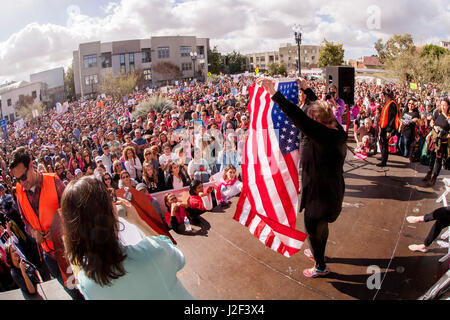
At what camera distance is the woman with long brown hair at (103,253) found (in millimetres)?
1215

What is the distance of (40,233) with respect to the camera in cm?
257

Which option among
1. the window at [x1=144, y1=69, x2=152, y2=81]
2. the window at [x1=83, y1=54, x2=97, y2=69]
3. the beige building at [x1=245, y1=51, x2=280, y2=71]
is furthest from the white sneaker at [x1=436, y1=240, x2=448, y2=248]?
the beige building at [x1=245, y1=51, x2=280, y2=71]

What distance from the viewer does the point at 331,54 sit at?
128 feet

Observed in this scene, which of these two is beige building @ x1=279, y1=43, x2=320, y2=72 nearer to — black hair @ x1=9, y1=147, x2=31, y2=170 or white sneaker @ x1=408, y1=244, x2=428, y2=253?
white sneaker @ x1=408, y1=244, x2=428, y2=253

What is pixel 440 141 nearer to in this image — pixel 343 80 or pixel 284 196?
pixel 343 80

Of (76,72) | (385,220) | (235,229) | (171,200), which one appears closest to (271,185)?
(235,229)

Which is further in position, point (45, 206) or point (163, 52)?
point (163, 52)

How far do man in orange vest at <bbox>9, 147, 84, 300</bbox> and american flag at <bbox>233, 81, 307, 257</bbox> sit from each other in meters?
1.65

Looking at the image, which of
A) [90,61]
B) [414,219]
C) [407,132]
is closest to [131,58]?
[90,61]

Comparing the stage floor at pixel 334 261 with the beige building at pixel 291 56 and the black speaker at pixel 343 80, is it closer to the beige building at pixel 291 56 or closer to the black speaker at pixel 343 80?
the black speaker at pixel 343 80

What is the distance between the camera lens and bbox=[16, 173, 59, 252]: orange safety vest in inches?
101

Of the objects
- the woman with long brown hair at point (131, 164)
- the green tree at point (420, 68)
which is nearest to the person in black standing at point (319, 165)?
the woman with long brown hair at point (131, 164)

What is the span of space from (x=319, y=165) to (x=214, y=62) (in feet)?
229

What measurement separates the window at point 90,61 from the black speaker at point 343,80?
50.5 m
